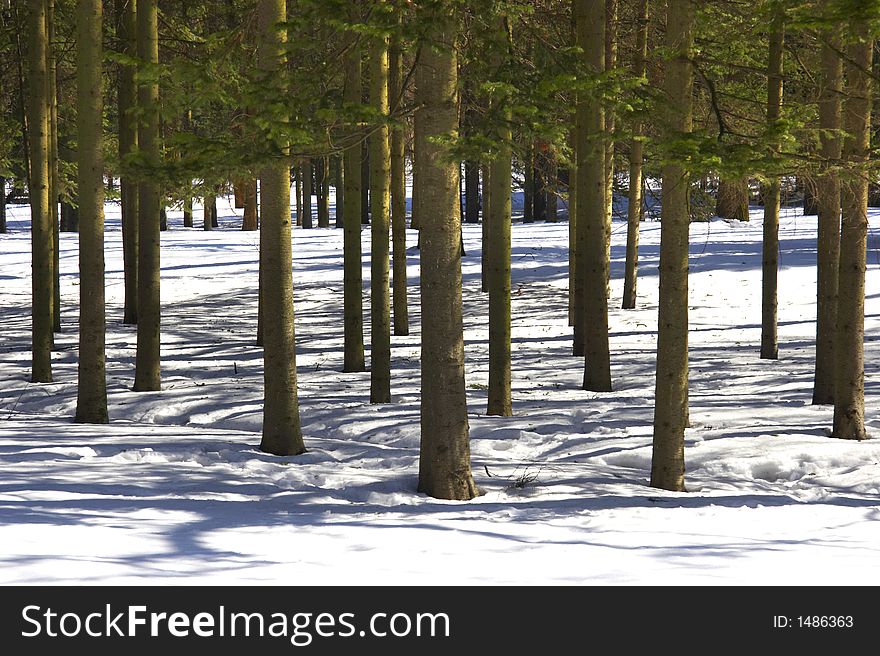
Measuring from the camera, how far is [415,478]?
906 cm

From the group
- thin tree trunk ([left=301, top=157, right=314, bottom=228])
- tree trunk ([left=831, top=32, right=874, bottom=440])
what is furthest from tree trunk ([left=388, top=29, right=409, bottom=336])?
thin tree trunk ([left=301, top=157, right=314, bottom=228])

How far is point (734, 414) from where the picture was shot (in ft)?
40.4

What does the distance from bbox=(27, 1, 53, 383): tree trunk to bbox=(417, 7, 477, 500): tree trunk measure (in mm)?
8258

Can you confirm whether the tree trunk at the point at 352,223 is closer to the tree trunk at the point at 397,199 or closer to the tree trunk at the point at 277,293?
the tree trunk at the point at 397,199

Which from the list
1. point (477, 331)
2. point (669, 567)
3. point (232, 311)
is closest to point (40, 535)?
point (669, 567)

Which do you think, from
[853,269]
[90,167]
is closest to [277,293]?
[90,167]

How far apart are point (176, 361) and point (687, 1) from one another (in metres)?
11.8

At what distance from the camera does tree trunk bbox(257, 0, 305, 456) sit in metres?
9.53

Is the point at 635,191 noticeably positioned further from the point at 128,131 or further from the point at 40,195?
the point at 40,195

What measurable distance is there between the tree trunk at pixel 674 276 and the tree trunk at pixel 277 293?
366cm

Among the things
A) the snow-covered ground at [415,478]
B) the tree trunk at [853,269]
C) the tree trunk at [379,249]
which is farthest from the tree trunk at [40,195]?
the tree trunk at [853,269]

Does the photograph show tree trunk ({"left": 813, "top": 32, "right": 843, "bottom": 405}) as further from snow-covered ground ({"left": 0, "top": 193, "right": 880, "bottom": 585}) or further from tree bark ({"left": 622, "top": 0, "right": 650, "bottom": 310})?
tree bark ({"left": 622, "top": 0, "right": 650, "bottom": 310})

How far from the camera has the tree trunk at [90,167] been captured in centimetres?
1123

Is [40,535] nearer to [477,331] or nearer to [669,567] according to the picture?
[669,567]
